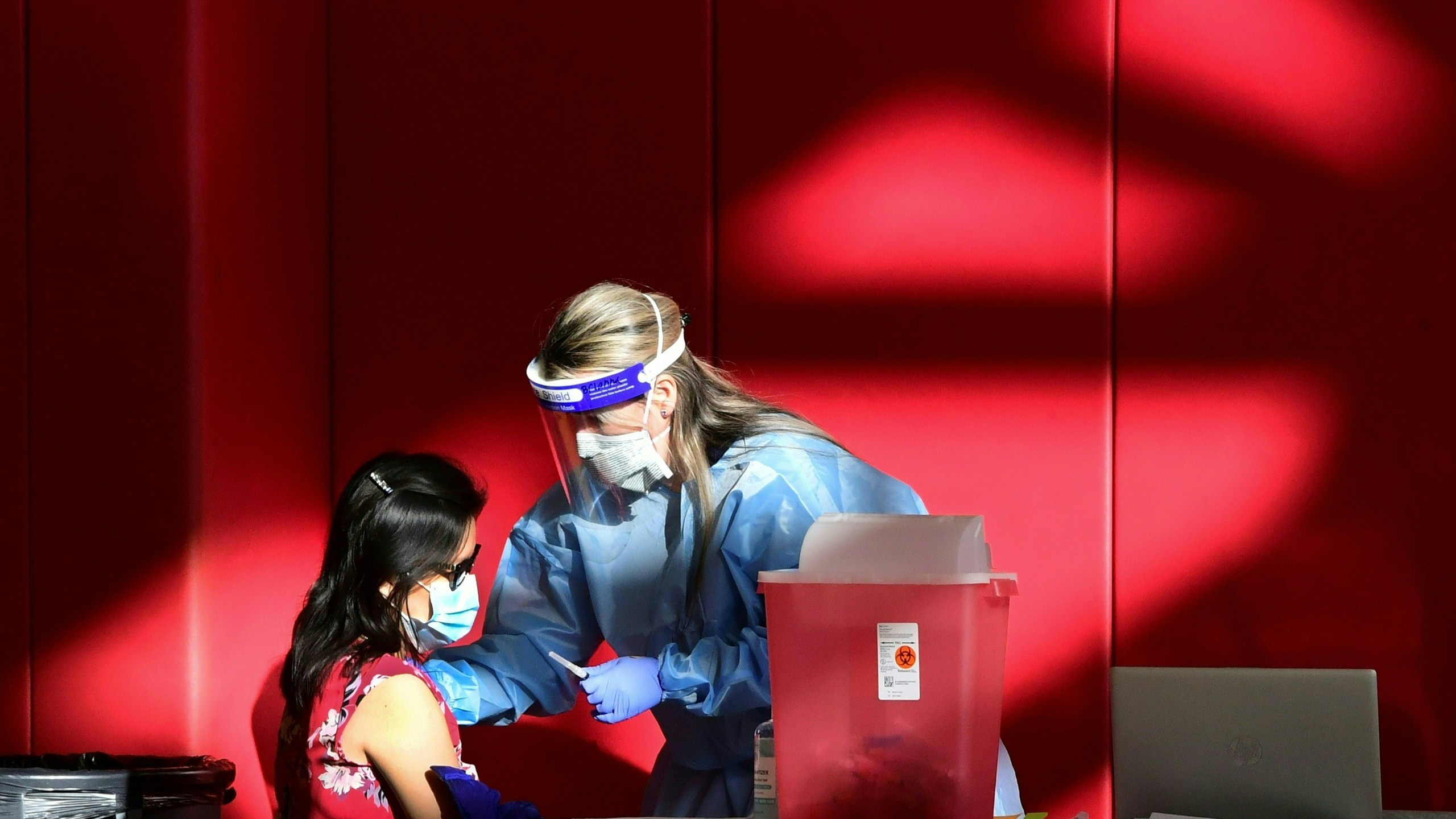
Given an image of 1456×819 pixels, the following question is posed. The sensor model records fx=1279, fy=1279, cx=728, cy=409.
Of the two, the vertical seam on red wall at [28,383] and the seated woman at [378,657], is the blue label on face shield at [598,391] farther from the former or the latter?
the vertical seam on red wall at [28,383]

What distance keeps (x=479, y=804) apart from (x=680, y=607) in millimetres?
795

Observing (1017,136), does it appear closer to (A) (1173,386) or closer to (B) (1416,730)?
(A) (1173,386)

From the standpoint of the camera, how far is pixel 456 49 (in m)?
2.71

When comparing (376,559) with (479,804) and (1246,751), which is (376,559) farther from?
(1246,751)

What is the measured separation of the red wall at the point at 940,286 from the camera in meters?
2.53

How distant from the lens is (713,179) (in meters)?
2.68

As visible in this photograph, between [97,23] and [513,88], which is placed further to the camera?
[513,88]

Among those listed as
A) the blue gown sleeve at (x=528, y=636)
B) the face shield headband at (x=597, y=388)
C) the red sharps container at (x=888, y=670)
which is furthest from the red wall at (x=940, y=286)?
the red sharps container at (x=888, y=670)

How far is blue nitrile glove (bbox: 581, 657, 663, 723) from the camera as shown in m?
2.00

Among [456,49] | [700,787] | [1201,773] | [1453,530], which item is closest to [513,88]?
[456,49]

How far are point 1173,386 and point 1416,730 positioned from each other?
821mm

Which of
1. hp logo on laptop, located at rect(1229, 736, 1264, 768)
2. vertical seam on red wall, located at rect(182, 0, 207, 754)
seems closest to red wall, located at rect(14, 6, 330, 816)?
vertical seam on red wall, located at rect(182, 0, 207, 754)

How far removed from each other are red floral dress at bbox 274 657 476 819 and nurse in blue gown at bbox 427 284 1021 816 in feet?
1.16

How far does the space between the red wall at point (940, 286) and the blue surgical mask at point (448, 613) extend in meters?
Result: 0.38
